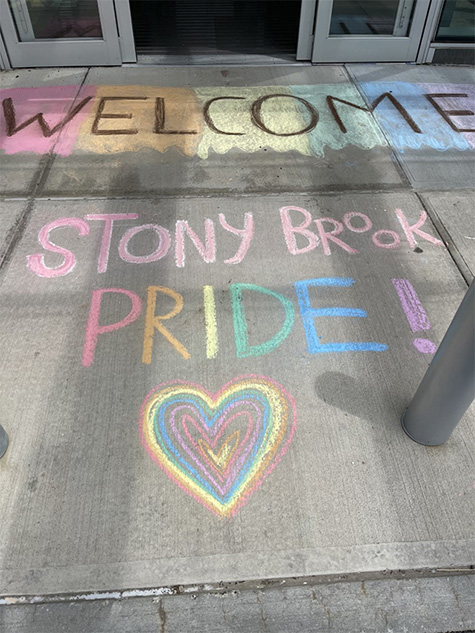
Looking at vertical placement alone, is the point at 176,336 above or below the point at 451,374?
below

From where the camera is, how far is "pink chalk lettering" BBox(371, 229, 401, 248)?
3043mm

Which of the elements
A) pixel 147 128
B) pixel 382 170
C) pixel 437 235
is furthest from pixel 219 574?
pixel 147 128

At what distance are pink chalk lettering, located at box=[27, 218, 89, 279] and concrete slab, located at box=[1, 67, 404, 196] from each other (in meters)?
0.37

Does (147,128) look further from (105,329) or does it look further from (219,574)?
(219,574)

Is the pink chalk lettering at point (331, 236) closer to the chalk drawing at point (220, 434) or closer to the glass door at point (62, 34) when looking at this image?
the chalk drawing at point (220, 434)

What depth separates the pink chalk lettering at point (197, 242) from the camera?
293 centimetres

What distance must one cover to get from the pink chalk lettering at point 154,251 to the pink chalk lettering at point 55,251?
274 millimetres

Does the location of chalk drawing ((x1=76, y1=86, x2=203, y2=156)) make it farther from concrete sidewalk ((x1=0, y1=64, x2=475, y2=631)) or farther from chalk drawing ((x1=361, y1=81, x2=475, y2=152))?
chalk drawing ((x1=361, y1=81, x2=475, y2=152))

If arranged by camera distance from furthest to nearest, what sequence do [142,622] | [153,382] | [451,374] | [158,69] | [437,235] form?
[158,69], [437,235], [153,382], [451,374], [142,622]

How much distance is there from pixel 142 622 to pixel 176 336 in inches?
50.1

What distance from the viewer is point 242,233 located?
3.13 m

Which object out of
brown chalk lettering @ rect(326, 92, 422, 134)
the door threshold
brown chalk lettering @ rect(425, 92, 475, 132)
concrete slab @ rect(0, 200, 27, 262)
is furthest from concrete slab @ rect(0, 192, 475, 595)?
the door threshold

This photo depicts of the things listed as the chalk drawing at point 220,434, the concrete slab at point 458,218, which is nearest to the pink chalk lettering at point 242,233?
the chalk drawing at point 220,434

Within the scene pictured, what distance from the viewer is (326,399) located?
2242 millimetres
